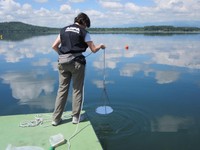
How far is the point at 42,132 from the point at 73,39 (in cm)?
191

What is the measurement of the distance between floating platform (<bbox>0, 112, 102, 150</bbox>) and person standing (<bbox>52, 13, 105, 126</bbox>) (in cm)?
26

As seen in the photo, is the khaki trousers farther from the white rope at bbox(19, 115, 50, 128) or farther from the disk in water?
the disk in water

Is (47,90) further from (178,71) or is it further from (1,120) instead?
(178,71)

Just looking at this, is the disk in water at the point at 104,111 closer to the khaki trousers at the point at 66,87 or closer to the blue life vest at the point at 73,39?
the khaki trousers at the point at 66,87

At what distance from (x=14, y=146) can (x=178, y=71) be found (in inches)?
482

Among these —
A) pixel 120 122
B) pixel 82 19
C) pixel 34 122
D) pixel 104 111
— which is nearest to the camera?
pixel 82 19

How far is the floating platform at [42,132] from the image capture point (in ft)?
15.5

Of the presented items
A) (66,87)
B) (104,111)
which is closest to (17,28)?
(104,111)

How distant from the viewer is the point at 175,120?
23.7 ft

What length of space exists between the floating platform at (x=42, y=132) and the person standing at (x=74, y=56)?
0.26 meters

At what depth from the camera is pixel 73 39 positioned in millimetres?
5340

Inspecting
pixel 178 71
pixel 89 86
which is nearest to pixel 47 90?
pixel 89 86

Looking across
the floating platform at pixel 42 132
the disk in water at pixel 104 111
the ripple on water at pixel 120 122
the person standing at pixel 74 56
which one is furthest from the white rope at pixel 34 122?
the disk in water at pixel 104 111

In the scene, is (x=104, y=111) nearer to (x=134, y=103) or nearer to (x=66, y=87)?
(x=134, y=103)
